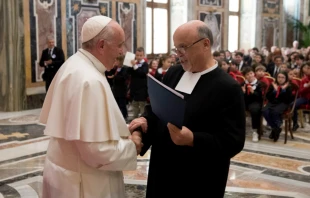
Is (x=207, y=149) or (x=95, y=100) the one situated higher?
(x=95, y=100)

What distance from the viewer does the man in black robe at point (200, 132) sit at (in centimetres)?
233

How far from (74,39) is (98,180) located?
894cm

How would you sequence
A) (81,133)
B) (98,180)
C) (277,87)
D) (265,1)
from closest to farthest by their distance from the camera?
1. (81,133)
2. (98,180)
3. (277,87)
4. (265,1)

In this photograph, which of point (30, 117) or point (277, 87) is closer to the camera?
point (277, 87)

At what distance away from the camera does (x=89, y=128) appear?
2.18m

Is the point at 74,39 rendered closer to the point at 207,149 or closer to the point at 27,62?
the point at 27,62

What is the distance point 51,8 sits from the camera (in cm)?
1039

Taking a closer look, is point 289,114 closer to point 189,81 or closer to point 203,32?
point 189,81

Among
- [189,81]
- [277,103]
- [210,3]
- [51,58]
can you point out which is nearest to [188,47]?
[189,81]

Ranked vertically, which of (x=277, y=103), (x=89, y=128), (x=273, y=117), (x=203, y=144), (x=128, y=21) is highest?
(x=128, y=21)

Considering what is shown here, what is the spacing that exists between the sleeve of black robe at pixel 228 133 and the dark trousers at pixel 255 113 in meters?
5.13

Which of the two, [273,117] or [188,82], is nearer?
[188,82]

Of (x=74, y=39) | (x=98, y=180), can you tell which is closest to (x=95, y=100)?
(x=98, y=180)

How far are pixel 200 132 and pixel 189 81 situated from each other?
0.34 metres
